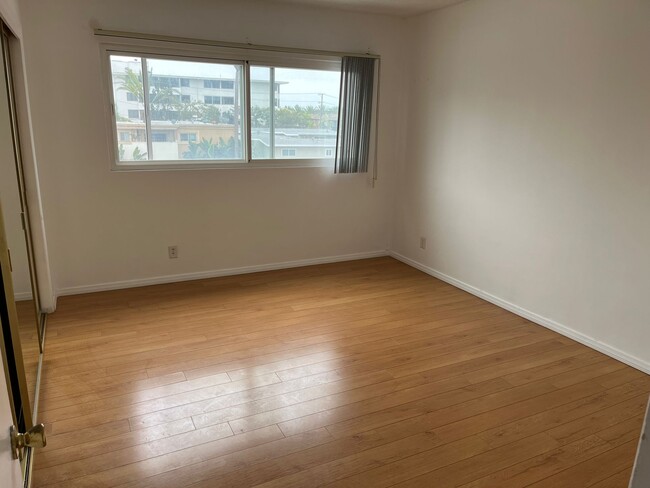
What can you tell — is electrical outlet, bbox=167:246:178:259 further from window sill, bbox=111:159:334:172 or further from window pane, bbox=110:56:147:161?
window pane, bbox=110:56:147:161

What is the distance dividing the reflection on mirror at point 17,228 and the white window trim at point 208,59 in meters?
0.89

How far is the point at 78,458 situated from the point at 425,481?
1527 millimetres

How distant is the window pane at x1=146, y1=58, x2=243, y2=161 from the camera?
12.9ft

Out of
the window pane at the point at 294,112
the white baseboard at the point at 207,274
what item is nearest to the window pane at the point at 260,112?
the window pane at the point at 294,112

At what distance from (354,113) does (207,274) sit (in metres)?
2.15

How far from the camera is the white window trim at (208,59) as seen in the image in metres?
3.74

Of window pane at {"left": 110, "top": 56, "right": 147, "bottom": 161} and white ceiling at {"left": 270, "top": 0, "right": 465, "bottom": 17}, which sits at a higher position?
white ceiling at {"left": 270, "top": 0, "right": 465, "bottom": 17}

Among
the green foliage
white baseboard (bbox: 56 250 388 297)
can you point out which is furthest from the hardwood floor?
the green foliage

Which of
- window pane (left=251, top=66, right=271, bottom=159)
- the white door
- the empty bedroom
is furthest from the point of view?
window pane (left=251, top=66, right=271, bottom=159)

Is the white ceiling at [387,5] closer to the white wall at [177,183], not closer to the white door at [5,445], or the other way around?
the white wall at [177,183]

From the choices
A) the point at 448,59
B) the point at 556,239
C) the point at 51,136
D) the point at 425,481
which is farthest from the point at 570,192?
the point at 51,136

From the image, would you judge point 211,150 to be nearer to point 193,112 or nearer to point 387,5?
point 193,112

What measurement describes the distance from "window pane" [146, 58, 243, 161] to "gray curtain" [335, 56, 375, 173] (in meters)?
1.01

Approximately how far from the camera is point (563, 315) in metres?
3.43
